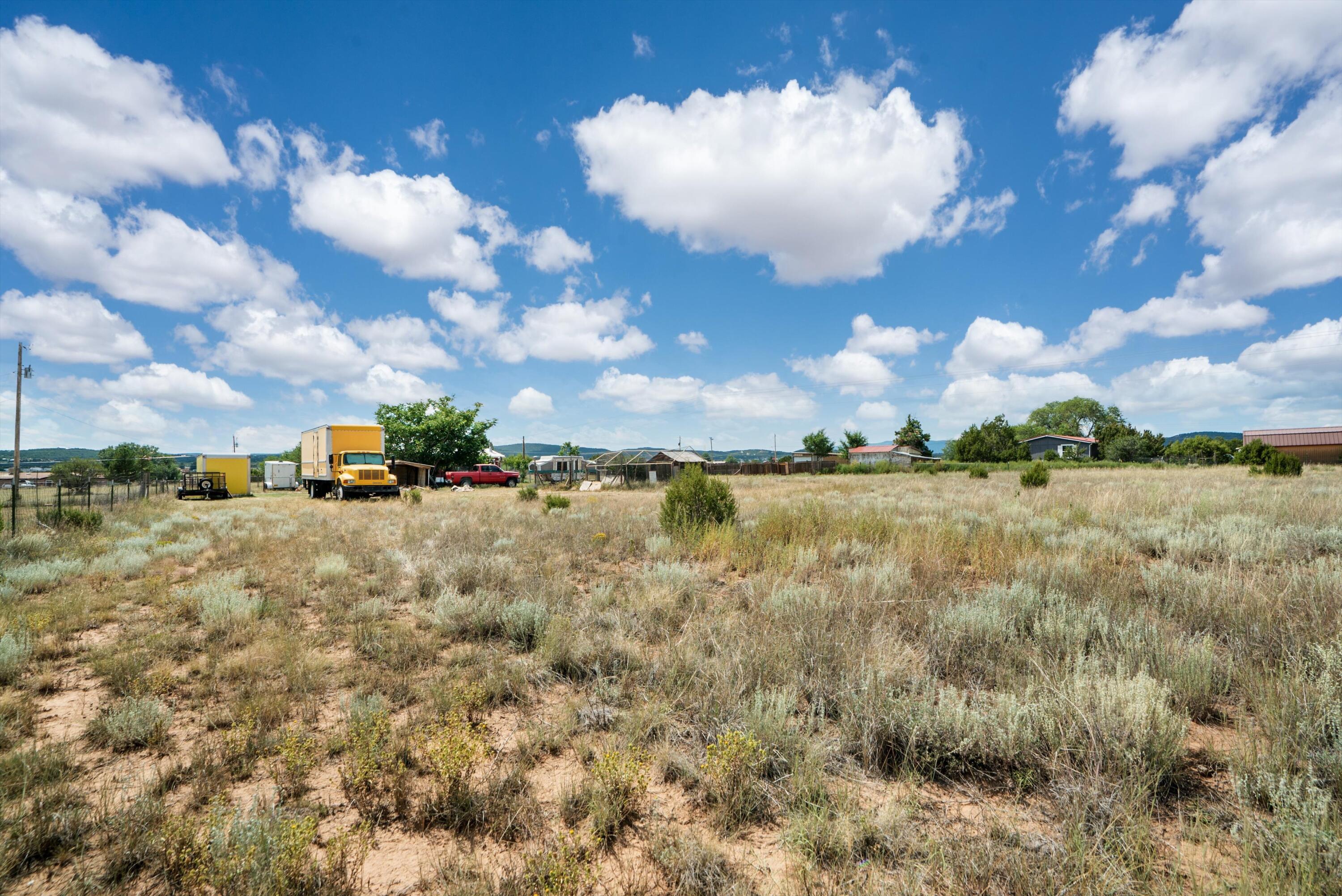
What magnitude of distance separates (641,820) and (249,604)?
645 centimetres

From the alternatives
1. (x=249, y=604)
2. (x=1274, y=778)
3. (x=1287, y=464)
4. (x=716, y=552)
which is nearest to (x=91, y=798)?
(x=249, y=604)

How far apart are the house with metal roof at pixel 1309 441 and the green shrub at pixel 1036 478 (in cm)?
4738

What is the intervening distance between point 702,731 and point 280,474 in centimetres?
5712

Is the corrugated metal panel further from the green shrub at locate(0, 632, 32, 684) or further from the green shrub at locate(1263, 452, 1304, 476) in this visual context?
the green shrub at locate(0, 632, 32, 684)

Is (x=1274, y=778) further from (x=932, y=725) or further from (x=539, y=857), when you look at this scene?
(x=539, y=857)

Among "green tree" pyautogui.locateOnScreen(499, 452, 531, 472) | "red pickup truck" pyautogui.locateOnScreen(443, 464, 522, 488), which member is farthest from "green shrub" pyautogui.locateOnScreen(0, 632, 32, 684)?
"green tree" pyautogui.locateOnScreen(499, 452, 531, 472)

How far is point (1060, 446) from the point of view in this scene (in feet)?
272

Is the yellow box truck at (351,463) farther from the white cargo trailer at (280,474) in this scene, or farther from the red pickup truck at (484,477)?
the white cargo trailer at (280,474)

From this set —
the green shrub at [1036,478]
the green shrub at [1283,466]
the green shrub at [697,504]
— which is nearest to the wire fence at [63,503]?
the green shrub at [697,504]

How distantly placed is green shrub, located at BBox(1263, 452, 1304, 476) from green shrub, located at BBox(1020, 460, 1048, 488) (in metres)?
11.8

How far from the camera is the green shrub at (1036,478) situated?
2028 centimetres

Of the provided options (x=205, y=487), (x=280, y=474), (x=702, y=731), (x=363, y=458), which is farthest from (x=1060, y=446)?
(x=205, y=487)

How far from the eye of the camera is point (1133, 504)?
12008 mm

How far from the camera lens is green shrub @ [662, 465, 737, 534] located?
442 inches
